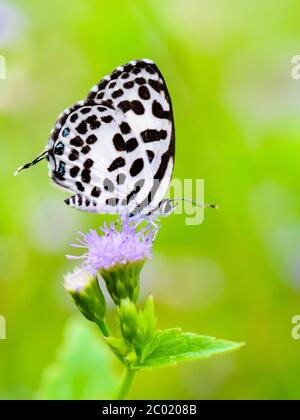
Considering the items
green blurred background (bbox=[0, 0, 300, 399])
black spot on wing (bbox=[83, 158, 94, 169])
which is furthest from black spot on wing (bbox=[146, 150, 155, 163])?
green blurred background (bbox=[0, 0, 300, 399])

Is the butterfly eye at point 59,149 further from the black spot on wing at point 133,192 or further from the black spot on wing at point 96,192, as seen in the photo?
the black spot on wing at point 133,192

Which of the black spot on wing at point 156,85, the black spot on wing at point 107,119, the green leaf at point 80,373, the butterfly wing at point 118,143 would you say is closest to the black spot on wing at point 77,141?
the butterfly wing at point 118,143

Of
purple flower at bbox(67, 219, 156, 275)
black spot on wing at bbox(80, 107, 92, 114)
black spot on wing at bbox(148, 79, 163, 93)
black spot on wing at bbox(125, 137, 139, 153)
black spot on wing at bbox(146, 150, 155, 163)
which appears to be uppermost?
black spot on wing at bbox(148, 79, 163, 93)

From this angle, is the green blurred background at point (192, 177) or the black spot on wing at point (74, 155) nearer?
the black spot on wing at point (74, 155)

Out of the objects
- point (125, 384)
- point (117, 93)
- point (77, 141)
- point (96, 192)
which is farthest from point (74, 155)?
point (125, 384)

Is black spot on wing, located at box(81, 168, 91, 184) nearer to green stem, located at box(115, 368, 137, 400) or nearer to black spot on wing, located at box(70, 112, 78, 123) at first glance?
black spot on wing, located at box(70, 112, 78, 123)

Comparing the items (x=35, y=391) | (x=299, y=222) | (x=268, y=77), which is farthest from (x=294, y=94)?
(x=35, y=391)
